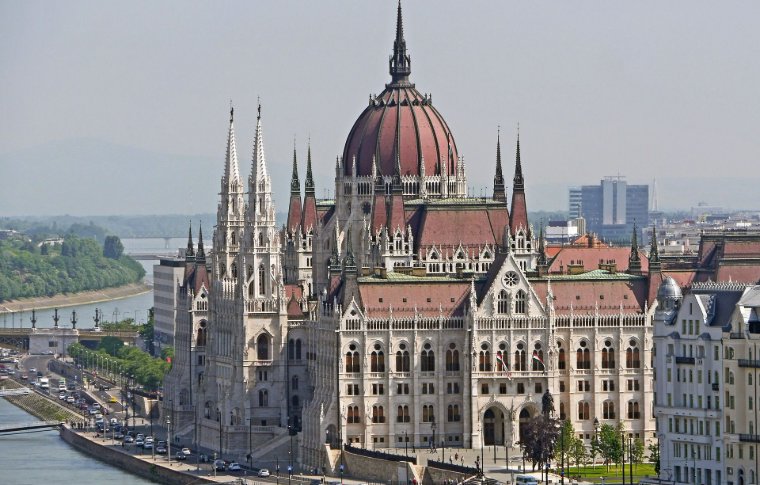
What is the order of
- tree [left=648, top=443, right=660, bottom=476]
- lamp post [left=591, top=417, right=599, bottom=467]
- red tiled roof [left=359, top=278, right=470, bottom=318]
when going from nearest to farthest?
1. tree [left=648, top=443, right=660, bottom=476]
2. lamp post [left=591, top=417, right=599, bottom=467]
3. red tiled roof [left=359, top=278, right=470, bottom=318]

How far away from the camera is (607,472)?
182m

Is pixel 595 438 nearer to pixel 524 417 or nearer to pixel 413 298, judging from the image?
pixel 524 417

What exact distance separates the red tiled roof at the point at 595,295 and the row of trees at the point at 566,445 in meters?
8.40

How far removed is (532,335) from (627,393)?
7.86 meters

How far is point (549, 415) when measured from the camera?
7377 inches

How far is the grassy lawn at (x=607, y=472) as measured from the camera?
17688 cm

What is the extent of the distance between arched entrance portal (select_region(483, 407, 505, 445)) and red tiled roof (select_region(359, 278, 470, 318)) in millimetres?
6854

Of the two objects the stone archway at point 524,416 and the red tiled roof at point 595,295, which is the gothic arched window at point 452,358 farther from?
the red tiled roof at point 595,295

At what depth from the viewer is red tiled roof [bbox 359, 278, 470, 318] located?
191750mm

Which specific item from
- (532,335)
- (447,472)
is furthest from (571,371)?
(447,472)

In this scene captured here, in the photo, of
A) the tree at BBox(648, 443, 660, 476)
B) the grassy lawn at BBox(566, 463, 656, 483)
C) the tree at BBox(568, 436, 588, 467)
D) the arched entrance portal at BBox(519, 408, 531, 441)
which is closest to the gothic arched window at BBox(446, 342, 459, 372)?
the arched entrance portal at BBox(519, 408, 531, 441)

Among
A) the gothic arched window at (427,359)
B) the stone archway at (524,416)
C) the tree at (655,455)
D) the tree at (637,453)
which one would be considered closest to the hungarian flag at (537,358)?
the stone archway at (524,416)

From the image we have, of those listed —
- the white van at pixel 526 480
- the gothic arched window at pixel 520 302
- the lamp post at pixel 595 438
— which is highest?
the gothic arched window at pixel 520 302

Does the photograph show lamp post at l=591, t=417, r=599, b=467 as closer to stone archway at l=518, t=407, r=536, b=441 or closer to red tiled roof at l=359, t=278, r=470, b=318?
stone archway at l=518, t=407, r=536, b=441
